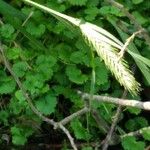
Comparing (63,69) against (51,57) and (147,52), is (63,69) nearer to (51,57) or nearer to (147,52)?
(51,57)

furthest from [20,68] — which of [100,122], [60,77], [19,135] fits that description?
[100,122]

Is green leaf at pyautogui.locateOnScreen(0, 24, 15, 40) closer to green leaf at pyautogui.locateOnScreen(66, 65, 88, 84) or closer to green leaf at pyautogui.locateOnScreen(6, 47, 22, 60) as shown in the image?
green leaf at pyautogui.locateOnScreen(6, 47, 22, 60)

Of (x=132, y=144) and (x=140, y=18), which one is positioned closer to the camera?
(x=132, y=144)

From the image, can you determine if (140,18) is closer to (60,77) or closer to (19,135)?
(60,77)

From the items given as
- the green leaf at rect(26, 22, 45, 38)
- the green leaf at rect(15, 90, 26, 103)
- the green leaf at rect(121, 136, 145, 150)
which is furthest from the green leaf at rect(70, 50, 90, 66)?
the green leaf at rect(121, 136, 145, 150)

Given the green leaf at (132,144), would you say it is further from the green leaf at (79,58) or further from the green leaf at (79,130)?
the green leaf at (79,58)

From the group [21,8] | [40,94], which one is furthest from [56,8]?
[40,94]
